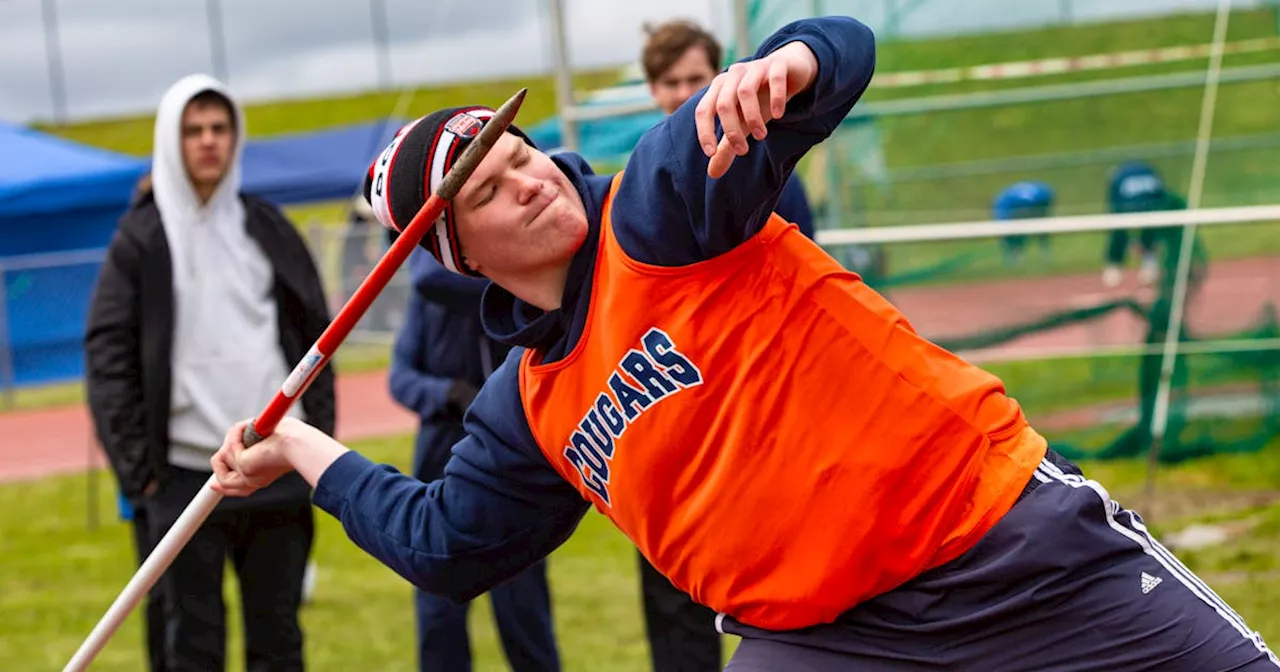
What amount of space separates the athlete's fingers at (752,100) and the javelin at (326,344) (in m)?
0.45

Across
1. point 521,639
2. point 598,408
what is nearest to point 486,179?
point 598,408

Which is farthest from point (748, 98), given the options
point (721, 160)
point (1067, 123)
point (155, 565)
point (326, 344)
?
point (1067, 123)

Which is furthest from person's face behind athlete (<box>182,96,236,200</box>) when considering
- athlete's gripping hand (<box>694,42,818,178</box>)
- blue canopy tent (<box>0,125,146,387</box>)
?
blue canopy tent (<box>0,125,146,387</box>)

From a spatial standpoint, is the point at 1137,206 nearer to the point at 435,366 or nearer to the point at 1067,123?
the point at 1067,123

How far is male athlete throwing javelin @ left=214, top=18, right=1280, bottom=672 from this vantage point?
98.3 inches

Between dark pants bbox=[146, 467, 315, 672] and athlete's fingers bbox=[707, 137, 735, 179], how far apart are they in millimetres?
3054

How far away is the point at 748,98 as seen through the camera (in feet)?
7.25

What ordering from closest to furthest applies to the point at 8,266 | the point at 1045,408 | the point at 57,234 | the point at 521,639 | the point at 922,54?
the point at 521,639 < the point at 1045,408 < the point at 922,54 < the point at 8,266 < the point at 57,234

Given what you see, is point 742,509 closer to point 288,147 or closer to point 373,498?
point 373,498

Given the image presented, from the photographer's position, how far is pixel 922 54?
A: 10.3 m

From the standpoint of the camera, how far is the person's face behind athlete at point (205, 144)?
5.21 metres

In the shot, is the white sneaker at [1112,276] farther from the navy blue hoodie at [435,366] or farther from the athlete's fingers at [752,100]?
the athlete's fingers at [752,100]

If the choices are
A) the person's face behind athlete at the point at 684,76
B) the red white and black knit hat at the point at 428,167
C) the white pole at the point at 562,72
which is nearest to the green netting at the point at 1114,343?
the white pole at the point at 562,72

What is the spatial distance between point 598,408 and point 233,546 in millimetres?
2801
